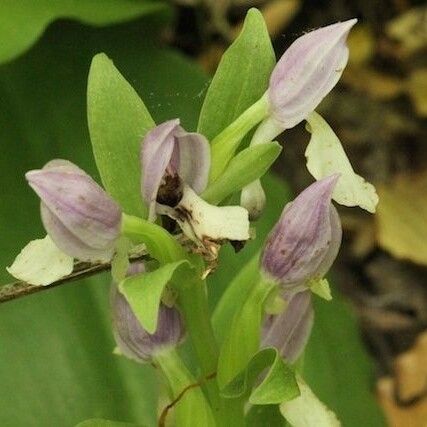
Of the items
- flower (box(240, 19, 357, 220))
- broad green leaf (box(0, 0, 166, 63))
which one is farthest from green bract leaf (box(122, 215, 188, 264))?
broad green leaf (box(0, 0, 166, 63))

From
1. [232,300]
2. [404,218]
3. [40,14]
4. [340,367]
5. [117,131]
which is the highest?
[117,131]

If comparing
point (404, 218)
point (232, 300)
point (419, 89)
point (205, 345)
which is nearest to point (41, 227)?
point (232, 300)

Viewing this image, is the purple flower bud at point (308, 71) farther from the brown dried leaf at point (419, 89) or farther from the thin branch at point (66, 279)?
the brown dried leaf at point (419, 89)

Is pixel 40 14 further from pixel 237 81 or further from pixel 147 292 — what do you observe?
pixel 147 292

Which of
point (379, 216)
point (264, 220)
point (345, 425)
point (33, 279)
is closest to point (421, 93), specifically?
point (379, 216)

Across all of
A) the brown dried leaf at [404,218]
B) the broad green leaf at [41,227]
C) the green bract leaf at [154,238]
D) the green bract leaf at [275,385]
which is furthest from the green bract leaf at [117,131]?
the brown dried leaf at [404,218]

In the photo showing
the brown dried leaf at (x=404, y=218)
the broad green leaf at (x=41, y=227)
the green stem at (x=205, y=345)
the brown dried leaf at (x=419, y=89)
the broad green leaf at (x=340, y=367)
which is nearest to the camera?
the green stem at (x=205, y=345)
